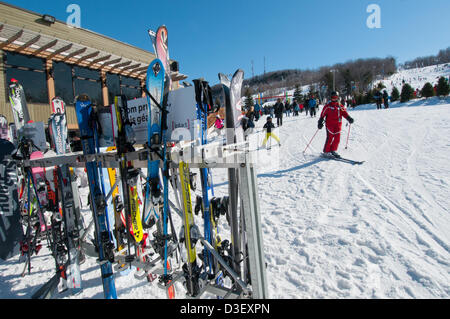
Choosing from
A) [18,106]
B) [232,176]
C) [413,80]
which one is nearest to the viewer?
[232,176]

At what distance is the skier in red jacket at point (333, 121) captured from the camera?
6.97 meters

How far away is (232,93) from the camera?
2.33m

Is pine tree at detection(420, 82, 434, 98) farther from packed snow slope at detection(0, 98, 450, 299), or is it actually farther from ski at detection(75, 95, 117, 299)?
ski at detection(75, 95, 117, 299)

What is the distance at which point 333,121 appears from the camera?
702 centimetres

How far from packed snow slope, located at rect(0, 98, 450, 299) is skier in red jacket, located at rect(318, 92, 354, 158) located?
0.88 meters

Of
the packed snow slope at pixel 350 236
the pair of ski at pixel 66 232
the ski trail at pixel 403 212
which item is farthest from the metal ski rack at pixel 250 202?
the ski trail at pixel 403 212

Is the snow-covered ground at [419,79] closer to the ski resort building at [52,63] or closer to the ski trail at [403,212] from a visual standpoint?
the ski resort building at [52,63]

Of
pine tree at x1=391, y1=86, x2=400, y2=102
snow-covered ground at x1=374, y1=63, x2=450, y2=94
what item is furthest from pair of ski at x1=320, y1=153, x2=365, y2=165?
snow-covered ground at x1=374, y1=63, x2=450, y2=94

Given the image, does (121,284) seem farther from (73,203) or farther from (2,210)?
(2,210)

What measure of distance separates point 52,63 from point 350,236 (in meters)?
17.5

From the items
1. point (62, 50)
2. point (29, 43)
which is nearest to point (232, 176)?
point (29, 43)

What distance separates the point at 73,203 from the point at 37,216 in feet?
3.58

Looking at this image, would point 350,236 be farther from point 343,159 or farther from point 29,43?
point 29,43
